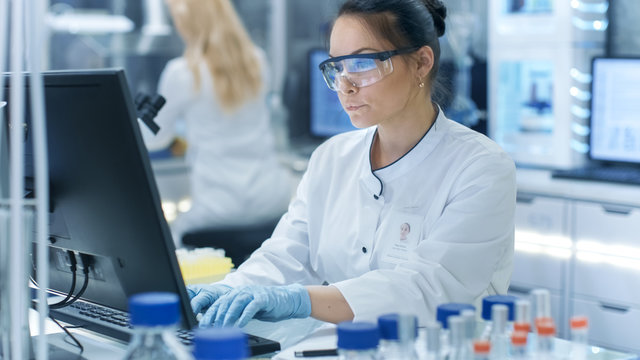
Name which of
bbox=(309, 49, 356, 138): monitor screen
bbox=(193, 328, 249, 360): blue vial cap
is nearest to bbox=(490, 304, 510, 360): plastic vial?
bbox=(193, 328, 249, 360): blue vial cap

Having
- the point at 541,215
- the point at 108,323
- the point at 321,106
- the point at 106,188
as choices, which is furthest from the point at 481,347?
the point at 321,106

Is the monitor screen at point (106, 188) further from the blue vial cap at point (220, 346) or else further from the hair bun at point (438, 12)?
the hair bun at point (438, 12)

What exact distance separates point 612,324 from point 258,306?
6.98ft

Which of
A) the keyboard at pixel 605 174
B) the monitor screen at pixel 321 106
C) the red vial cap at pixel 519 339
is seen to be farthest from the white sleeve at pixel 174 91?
the red vial cap at pixel 519 339

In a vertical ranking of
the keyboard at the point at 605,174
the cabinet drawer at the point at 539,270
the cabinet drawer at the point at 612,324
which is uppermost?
the keyboard at the point at 605,174

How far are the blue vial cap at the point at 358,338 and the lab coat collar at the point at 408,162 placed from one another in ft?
2.91

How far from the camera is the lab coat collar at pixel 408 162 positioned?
1795 millimetres

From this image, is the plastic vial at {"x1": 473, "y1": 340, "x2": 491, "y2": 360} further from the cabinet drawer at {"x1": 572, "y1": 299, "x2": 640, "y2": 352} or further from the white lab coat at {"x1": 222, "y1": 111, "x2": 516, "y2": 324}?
the cabinet drawer at {"x1": 572, "y1": 299, "x2": 640, "y2": 352}

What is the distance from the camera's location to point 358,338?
0.93 m

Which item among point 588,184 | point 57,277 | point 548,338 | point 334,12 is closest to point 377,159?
point 334,12

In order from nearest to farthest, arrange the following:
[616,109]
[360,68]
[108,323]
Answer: [108,323] → [360,68] → [616,109]

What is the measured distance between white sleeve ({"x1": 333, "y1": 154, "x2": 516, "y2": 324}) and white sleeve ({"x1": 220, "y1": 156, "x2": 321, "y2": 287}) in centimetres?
25

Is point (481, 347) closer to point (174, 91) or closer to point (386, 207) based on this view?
point (386, 207)

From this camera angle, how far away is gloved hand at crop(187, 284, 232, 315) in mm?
1524
